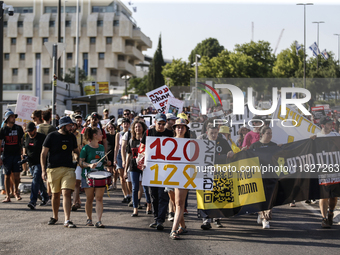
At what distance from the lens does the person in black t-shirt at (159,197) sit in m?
7.23

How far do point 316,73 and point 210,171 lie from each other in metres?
43.8

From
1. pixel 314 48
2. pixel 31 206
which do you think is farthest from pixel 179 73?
pixel 31 206

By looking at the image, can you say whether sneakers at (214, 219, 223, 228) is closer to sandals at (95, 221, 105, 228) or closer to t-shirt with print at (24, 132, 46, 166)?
sandals at (95, 221, 105, 228)

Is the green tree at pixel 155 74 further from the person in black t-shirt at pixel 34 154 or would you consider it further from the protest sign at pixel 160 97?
the person in black t-shirt at pixel 34 154

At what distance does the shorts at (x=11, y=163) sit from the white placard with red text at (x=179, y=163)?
13.8 feet

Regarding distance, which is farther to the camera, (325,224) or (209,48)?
(209,48)

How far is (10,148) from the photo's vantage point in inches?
390

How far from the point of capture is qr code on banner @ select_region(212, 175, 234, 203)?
7.30 metres

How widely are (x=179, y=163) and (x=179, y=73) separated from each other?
55422mm

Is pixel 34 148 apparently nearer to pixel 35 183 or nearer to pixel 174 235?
pixel 35 183

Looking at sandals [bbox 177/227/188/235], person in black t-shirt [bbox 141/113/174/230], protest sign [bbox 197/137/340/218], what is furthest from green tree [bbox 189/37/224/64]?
sandals [bbox 177/227/188/235]

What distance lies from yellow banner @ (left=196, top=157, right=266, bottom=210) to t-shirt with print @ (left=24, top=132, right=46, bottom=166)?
3.86 metres

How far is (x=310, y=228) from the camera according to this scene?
7348 mm

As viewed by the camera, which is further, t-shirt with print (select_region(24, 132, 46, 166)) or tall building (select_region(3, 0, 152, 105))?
tall building (select_region(3, 0, 152, 105))
